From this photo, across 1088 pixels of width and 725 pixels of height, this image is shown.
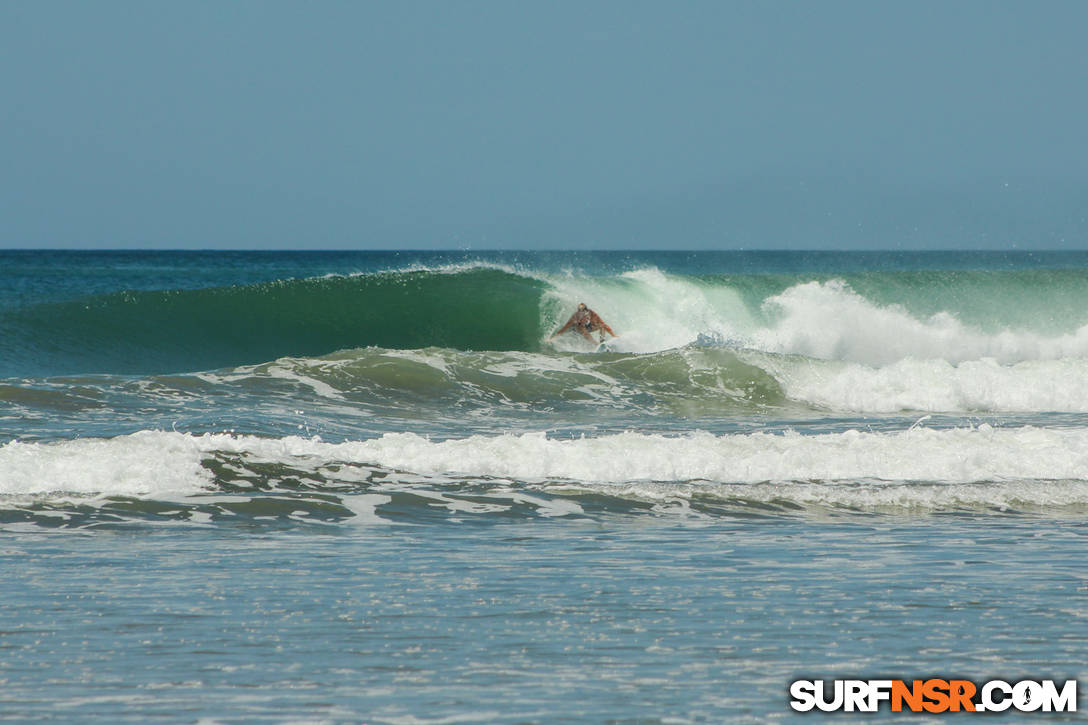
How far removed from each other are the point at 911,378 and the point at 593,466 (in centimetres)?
853

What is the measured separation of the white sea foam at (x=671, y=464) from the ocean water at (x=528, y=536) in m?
0.03

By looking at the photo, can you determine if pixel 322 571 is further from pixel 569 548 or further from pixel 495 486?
pixel 495 486

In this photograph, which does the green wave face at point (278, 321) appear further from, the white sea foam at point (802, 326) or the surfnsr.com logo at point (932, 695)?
the surfnsr.com logo at point (932, 695)

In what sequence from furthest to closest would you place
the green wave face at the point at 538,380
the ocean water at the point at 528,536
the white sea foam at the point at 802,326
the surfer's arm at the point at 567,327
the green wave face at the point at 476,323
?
the white sea foam at the point at 802,326
the green wave face at the point at 476,323
the surfer's arm at the point at 567,327
the green wave face at the point at 538,380
the ocean water at the point at 528,536

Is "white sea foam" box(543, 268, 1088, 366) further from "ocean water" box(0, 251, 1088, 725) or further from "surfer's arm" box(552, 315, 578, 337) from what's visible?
"ocean water" box(0, 251, 1088, 725)

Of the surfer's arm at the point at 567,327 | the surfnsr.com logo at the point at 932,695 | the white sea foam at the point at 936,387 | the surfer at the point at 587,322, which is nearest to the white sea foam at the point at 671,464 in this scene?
the surfnsr.com logo at the point at 932,695

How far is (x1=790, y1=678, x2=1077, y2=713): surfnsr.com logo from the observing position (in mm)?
4309

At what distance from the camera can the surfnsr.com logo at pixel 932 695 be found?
14.1 feet

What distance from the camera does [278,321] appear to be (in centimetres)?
2480

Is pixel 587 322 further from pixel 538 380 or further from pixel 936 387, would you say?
pixel 936 387

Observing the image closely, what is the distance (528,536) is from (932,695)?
3540 mm

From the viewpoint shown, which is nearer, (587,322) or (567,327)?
(587,322)

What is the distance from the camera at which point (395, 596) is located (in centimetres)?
598

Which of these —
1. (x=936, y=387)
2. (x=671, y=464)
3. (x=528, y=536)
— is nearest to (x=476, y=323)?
(x=936, y=387)
